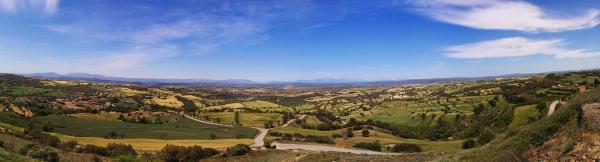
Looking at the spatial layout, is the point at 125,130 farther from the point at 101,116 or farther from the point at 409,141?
the point at 409,141

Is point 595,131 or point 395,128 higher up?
point 595,131

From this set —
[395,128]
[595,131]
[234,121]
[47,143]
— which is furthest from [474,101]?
[595,131]

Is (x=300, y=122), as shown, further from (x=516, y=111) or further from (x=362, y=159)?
(x=362, y=159)

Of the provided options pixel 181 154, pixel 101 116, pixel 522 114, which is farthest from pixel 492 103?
pixel 101 116

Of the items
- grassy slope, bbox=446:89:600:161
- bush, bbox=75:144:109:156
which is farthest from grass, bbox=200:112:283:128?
grassy slope, bbox=446:89:600:161

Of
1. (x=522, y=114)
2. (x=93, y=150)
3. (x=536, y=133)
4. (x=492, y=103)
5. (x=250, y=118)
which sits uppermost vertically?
(x=536, y=133)

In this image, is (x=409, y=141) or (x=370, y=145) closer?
(x=370, y=145)

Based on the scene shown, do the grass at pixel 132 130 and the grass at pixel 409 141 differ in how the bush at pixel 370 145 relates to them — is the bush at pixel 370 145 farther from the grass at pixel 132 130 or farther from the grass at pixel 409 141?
the grass at pixel 132 130

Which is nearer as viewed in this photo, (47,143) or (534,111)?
(47,143)

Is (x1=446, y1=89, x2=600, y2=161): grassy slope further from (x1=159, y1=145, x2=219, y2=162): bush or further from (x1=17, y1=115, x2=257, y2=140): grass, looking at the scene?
(x1=17, y1=115, x2=257, y2=140): grass

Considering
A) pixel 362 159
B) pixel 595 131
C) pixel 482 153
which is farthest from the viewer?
pixel 362 159

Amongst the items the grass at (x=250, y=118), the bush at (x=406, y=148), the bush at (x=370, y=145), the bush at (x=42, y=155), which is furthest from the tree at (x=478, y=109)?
the bush at (x=42, y=155)
